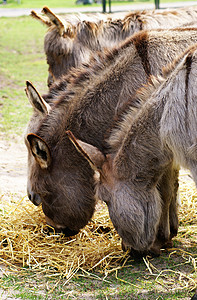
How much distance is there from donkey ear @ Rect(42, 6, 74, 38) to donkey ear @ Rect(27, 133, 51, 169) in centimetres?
335

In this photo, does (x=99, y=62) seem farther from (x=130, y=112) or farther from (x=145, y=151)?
(x=145, y=151)

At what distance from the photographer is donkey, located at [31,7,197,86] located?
6633mm

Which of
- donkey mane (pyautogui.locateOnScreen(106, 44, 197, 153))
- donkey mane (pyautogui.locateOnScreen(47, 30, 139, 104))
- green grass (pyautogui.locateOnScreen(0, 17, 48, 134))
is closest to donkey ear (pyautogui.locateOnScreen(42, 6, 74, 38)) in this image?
green grass (pyautogui.locateOnScreen(0, 17, 48, 134))

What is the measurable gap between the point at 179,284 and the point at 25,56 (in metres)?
11.7

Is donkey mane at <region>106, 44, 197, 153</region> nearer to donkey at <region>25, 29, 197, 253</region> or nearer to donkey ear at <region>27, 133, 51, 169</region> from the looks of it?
donkey at <region>25, 29, 197, 253</region>

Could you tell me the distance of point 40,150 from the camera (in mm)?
4004

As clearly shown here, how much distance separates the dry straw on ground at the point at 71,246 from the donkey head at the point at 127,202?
1.57 ft

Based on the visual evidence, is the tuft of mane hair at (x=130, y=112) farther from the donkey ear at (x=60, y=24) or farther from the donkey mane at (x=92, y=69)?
the donkey ear at (x=60, y=24)

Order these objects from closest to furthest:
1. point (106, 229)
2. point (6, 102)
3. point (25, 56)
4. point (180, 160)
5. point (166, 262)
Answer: point (180, 160) → point (166, 262) → point (106, 229) → point (6, 102) → point (25, 56)

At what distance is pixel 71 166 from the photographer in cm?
413

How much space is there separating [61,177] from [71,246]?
2.56ft

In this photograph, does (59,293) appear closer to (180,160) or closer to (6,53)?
(180,160)

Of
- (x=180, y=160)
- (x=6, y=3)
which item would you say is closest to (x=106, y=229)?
(x=180, y=160)

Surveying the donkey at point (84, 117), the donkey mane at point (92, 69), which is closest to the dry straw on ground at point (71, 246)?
the donkey at point (84, 117)
